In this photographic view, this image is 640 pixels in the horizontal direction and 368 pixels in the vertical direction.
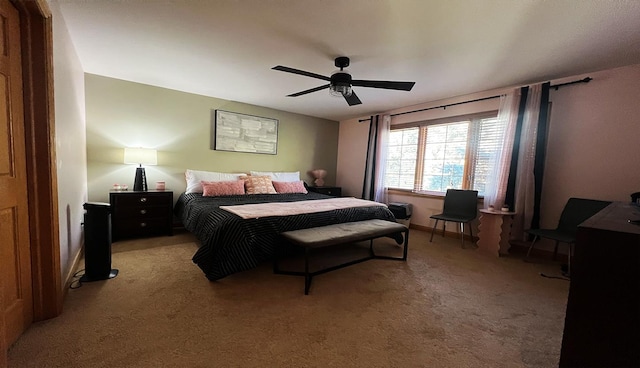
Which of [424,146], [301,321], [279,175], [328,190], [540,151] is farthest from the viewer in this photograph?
[328,190]

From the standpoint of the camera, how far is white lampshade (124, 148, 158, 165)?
332 cm

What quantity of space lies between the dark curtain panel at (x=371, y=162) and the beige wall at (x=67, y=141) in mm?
4266

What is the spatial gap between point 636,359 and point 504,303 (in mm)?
1062

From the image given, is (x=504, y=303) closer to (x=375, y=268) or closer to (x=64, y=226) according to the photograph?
(x=375, y=268)

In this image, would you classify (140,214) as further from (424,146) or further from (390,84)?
(424,146)

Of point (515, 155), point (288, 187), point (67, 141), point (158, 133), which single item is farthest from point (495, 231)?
point (158, 133)

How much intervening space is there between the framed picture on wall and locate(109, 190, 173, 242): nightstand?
126cm

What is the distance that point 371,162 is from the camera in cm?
498

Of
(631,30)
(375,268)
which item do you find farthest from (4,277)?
(631,30)

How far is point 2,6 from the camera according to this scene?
1.27m

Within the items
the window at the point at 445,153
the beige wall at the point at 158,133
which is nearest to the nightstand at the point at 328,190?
the beige wall at the point at 158,133

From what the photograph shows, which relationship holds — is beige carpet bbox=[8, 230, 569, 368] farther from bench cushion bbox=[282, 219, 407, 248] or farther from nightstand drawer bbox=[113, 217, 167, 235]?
nightstand drawer bbox=[113, 217, 167, 235]

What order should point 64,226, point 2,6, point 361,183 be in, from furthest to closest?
point 361,183
point 64,226
point 2,6

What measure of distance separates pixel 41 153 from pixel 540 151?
4.78 metres
